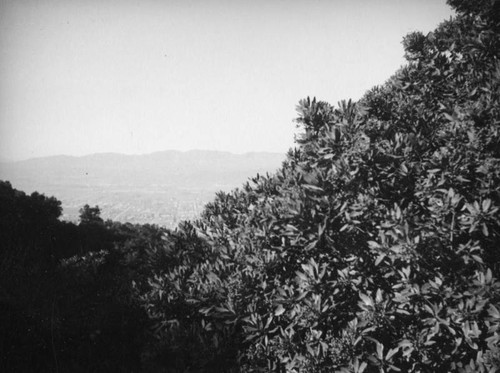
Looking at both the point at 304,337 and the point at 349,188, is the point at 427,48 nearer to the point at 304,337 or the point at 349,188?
the point at 349,188

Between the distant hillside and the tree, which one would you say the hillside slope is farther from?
the distant hillside

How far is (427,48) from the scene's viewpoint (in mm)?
5645

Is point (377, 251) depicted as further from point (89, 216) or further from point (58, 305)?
point (89, 216)

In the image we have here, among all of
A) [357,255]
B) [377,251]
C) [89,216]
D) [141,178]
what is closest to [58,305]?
[89,216]

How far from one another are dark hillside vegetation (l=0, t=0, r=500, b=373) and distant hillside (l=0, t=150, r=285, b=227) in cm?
3014

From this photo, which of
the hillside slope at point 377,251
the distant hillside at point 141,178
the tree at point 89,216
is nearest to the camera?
the hillside slope at point 377,251

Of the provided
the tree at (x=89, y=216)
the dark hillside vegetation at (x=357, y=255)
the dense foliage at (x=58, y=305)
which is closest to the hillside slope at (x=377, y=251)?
the dark hillside vegetation at (x=357, y=255)

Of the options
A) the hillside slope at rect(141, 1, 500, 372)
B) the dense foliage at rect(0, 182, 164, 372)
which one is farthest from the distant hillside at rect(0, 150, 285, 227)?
the hillside slope at rect(141, 1, 500, 372)

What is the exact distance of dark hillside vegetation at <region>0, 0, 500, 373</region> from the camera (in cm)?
349

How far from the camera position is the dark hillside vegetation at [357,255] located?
11.5ft

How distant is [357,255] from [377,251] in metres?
0.35

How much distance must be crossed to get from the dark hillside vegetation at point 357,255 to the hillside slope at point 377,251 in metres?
0.02

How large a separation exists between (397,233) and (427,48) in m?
4.55

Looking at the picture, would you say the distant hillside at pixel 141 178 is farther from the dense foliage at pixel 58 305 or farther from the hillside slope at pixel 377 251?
the hillside slope at pixel 377 251
